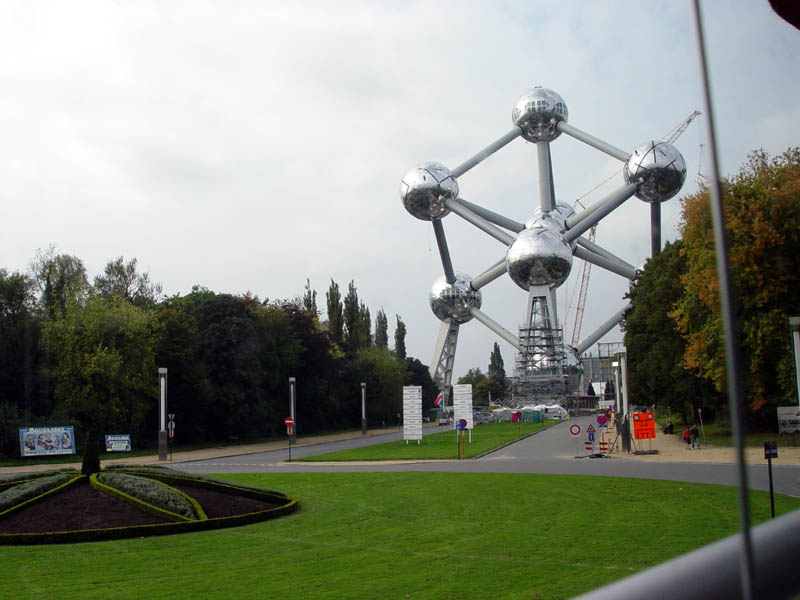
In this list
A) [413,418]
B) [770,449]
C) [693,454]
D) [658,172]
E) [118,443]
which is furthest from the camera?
[658,172]

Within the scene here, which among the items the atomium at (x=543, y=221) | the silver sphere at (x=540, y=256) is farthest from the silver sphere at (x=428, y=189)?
the silver sphere at (x=540, y=256)

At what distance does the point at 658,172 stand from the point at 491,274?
80.5ft

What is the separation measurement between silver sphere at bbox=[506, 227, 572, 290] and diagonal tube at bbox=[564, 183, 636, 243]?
1298 mm

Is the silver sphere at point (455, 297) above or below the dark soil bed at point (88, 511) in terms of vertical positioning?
above

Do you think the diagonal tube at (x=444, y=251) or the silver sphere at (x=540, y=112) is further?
the diagonal tube at (x=444, y=251)

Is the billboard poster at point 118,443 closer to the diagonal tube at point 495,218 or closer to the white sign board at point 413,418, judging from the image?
the white sign board at point 413,418

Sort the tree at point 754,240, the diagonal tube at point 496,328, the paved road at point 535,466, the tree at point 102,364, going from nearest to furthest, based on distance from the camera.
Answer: the tree at point 754,240, the paved road at point 535,466, the tree at point 102,364, the diagonal tube at point 496,328

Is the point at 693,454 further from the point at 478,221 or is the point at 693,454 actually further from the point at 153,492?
the point at 478,221

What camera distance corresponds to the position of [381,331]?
3962 inches

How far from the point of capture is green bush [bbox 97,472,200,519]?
14164 millimetres

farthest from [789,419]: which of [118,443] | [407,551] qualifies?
[118,443]

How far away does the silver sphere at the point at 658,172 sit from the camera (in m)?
55.4

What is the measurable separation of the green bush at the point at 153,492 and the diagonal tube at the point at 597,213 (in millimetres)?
48704

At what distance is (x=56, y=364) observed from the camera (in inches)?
1665
